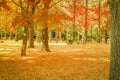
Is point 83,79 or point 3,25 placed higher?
point 3,25

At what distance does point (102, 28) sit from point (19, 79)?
37380 mm

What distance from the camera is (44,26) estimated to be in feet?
73.4

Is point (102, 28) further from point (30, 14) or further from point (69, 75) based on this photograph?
point (69, 75)

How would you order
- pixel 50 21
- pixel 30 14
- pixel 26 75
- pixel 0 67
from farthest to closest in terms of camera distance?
1. pixel 50 21
2. pixel 30 14
3. pixel 0 67
4. pixel 26 75

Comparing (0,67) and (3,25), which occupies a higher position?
(3,25)

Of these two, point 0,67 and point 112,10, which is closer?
point 112,10

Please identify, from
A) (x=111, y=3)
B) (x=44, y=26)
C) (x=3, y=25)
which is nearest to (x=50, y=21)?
(x=44, y=26)

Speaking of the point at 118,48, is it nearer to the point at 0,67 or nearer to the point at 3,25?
the point at 0,67

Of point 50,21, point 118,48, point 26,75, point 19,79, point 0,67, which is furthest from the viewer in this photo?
point 50,21

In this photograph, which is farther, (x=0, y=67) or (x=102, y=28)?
(x=102, y=28)

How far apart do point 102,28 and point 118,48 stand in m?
38.8

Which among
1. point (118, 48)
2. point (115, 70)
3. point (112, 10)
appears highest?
point (112, 10)

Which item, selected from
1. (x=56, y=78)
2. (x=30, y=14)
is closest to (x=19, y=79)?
(x=56, y=78)

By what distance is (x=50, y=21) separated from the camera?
2159cm
